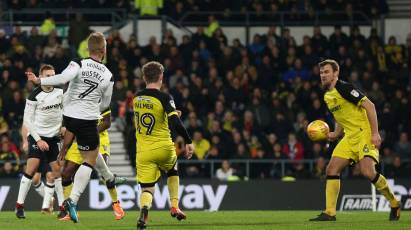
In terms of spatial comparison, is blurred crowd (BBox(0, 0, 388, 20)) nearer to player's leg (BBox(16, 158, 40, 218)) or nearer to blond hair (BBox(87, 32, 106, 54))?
player's leg (BBox(16, 158, 40, 218))

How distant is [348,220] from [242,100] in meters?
12.6

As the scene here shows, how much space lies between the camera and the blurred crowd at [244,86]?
26.6m

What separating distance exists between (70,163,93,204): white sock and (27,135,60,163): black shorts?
7.41 feet

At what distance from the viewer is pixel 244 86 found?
29.1m

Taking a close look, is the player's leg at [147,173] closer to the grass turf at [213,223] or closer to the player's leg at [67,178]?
the grass turf at [213,223]

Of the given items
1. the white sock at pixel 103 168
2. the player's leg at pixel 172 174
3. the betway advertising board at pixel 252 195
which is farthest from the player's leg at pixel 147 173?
the betway advertising board at pixel 252 195

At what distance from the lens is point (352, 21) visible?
32562 millimetres

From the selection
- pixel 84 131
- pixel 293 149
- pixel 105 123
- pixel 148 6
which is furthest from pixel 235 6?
pixel 84 131

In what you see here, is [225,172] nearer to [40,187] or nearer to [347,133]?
[40,187]

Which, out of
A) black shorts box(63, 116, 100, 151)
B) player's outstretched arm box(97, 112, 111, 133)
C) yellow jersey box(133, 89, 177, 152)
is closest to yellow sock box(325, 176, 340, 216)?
yellow jersey box(133, 89, 177, 152)

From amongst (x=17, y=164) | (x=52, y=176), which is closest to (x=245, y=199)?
(x=17, y=164)

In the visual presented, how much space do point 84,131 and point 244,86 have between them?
14363mm

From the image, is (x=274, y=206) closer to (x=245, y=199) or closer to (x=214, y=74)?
(x=245, y=199)

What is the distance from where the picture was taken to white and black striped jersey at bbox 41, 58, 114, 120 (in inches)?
584
